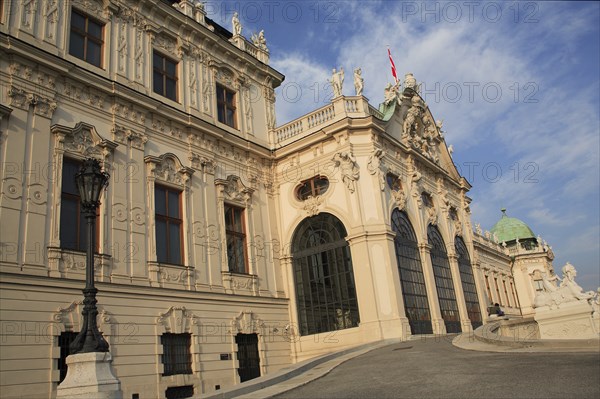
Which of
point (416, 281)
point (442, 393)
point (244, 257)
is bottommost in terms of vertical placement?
point (442, 393)

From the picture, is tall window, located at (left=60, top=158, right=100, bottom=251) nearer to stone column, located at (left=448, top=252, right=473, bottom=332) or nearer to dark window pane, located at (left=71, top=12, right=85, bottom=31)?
dark window pane, located at (left=71, top=12, right=85, bottom=31)

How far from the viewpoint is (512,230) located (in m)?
55.2

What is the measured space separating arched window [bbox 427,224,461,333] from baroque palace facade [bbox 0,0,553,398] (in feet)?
0.40

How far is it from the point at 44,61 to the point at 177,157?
5.63m

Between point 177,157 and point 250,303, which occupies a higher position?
point 177,157

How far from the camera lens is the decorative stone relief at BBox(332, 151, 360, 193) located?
73.0 ft

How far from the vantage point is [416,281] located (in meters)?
23.4

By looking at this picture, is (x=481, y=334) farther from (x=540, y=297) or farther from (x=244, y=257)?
(x=244, y=257)

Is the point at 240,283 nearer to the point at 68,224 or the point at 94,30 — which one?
the point at 68,224

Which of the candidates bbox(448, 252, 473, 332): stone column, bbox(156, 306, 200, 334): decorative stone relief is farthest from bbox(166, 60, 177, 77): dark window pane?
bbox(448, 252, 473, 332): stone column

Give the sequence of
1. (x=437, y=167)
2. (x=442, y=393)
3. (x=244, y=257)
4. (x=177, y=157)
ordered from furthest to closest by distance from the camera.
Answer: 1. (x=437, y=167)
2. (x=244, y=257)
3. (x=177, y=157)
4. (x=442, y=393)

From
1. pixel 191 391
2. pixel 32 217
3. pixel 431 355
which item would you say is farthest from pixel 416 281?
pixel 32 217

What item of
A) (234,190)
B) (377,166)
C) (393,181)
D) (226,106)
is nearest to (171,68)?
(226,106)

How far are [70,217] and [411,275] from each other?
14.2 meters
